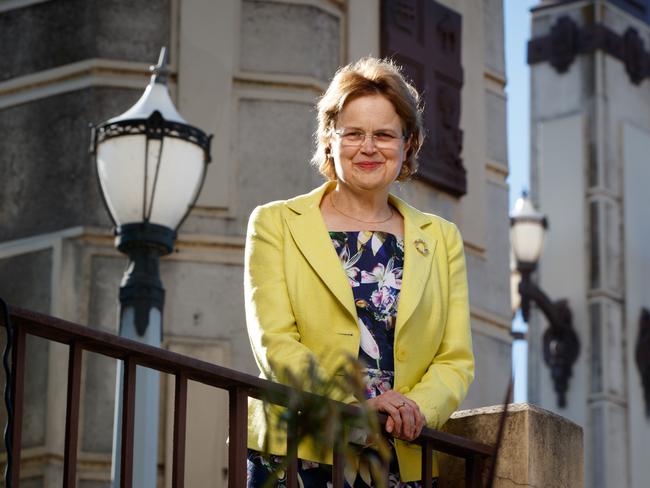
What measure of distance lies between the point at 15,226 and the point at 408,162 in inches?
192

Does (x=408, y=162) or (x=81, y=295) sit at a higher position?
(x=81, y=295)

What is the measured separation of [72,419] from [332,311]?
74 cm

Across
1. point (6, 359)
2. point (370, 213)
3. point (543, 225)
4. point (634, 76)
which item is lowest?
point (6, 359)

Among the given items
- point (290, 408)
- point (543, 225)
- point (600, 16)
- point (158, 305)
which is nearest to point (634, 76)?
point (600, 16)

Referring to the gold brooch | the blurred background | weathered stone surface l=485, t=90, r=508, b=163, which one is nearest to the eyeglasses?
the gold brooch

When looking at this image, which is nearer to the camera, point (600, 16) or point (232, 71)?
point (232, 71)

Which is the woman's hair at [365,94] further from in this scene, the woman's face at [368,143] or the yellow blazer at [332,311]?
the yellow blazer at [332,311]

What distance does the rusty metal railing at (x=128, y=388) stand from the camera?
448 cm

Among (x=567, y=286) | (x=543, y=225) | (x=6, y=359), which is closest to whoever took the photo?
(x=6, y=359)

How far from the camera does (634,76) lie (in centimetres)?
2284

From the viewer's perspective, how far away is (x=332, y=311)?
490cm

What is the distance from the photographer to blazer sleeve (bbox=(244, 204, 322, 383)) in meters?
4.79

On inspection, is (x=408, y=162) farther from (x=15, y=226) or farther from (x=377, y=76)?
(x=15, y=226)

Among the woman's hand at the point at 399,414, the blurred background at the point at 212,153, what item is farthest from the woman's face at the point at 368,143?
the blurred background at the point at 212,153
